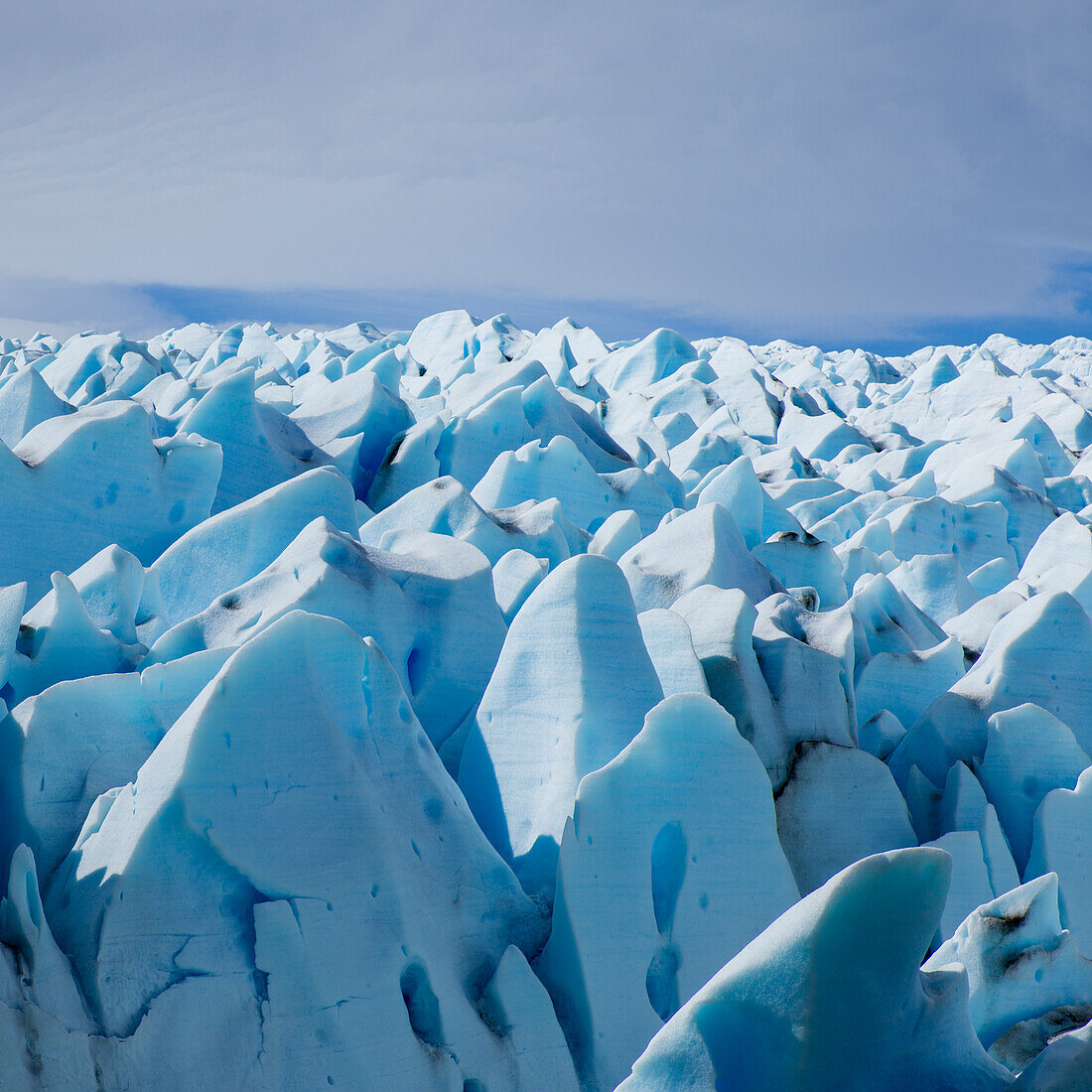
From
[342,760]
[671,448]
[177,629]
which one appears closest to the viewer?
[342,760]

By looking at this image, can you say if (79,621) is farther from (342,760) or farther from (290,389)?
(290,389)

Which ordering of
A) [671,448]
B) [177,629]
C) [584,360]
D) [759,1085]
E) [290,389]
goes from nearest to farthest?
[759,1085] → [177,629] → [290,389] → [671,448] → [584,360]

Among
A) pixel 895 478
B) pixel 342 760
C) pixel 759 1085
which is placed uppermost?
pixel 342 760

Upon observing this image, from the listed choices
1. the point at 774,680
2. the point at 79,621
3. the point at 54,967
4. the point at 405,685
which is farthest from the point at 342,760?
the point at 774,680

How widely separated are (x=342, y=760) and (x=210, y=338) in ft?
51.9

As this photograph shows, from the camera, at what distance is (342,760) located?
263 cm

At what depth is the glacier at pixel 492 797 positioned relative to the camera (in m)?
2.14

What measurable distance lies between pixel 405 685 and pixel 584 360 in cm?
1175

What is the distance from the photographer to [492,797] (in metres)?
3.26

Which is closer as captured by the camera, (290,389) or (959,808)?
(959,808)

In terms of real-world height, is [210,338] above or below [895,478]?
above

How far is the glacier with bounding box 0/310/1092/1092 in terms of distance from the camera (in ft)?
7.02

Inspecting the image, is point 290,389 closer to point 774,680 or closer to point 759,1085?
point 774,680

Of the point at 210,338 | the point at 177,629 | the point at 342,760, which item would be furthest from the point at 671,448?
the point at 210,338
